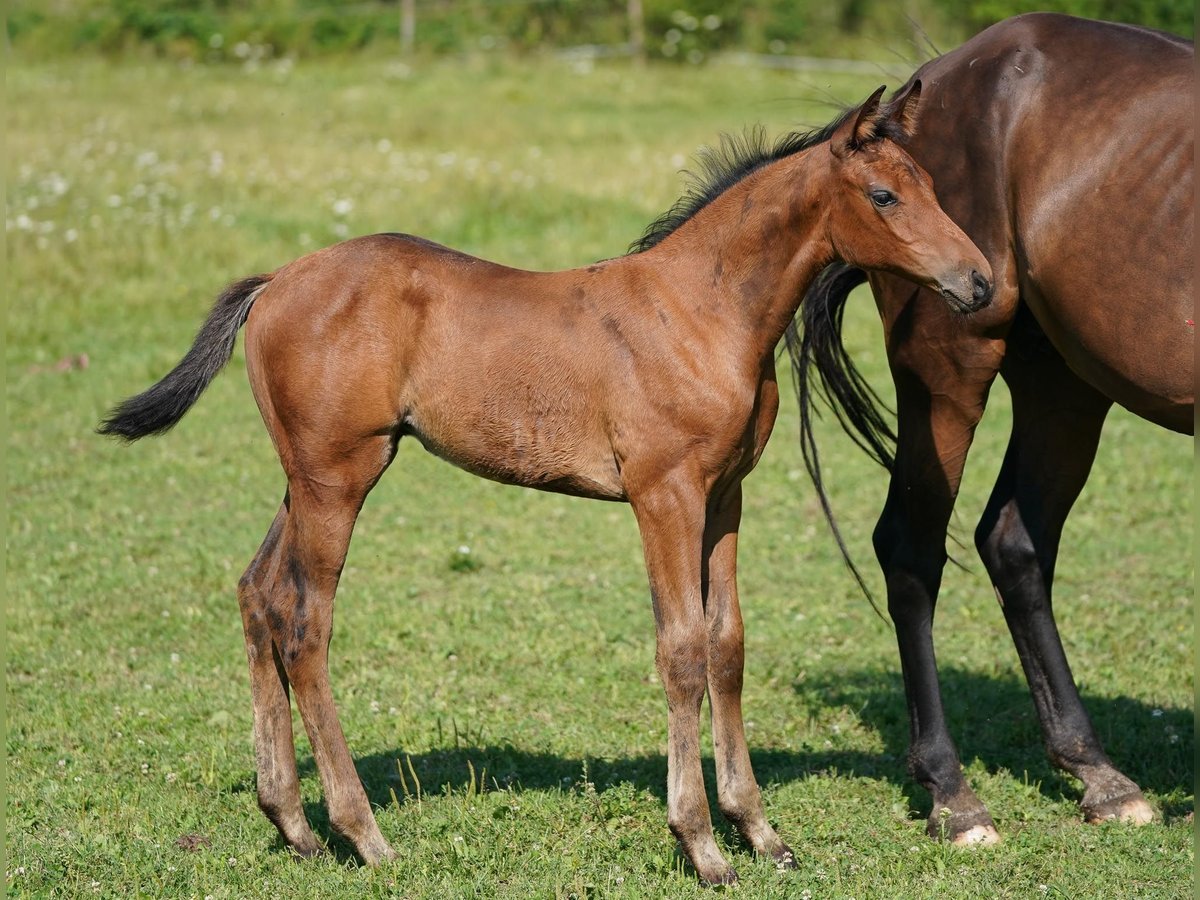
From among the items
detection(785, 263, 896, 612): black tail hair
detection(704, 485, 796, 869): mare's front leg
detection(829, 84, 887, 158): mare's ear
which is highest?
detection(829, 84, 887, 158): mare's ear

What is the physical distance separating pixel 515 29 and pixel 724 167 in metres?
22.3

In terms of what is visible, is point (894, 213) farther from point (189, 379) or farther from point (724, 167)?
point (189, 379)

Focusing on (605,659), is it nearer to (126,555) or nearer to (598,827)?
(598,827)

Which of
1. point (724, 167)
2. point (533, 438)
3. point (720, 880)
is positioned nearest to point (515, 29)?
point (724, 167)

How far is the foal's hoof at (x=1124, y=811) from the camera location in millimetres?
4723

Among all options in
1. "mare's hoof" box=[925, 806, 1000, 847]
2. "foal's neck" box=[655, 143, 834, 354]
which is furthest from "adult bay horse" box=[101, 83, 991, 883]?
"mare's hoof" box=[925, 806, 1000, 847]

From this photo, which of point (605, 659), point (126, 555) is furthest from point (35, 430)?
point (605, 659)

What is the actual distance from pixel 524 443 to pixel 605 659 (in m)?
2.28

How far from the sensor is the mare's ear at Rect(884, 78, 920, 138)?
12.3 ft

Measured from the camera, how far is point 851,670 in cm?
613

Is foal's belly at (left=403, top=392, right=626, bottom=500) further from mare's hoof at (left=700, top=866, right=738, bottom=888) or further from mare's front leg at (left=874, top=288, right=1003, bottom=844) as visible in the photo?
mare's front leg at (left=874, top=288, right=1003, bottom=844)

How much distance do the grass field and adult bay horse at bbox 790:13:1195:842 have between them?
1.60ft

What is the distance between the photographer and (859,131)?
Result: 12.2ft

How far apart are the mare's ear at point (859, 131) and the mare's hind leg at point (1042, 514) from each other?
1.55 metres
